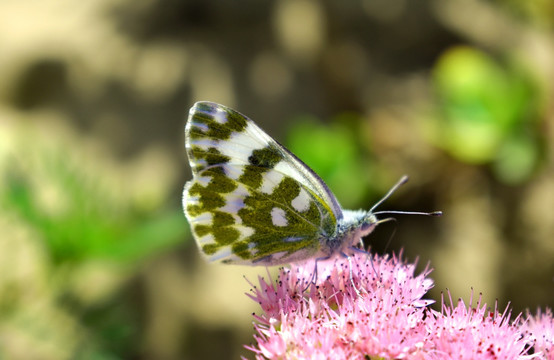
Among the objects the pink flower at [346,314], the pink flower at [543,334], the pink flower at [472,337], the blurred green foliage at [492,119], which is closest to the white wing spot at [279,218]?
the pink flower at [346,314]

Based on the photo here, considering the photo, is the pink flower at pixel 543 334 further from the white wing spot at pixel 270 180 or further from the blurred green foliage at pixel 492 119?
the blurred green foliage at pixel 492 119

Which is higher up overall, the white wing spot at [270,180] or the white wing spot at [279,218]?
the white wing spot at [270,180]

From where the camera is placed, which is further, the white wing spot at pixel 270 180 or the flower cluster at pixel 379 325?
the white wing spot at pixel 270 180

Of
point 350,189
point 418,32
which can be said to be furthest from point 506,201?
point 418,32

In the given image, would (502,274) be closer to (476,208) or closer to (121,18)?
(476,208)

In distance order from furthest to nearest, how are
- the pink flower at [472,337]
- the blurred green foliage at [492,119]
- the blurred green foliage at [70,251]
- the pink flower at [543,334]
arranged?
Answer: the blurred green foliage at [492,119], the blurred green foliage at [70,251], the pink flower at [543,334], the pink flower at [472,337]

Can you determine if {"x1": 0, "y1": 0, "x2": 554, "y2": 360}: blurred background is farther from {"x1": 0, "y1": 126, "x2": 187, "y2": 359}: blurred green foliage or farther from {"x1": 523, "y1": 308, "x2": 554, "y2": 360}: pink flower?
{"x1": 523, "y1": 308, "x2": 554, "y2": 360}: pink flower

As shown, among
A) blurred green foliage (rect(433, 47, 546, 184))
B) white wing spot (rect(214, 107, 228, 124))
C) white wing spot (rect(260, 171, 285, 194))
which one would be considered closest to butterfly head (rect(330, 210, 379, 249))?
white wing spot (rect(260, 171, 285, 194))

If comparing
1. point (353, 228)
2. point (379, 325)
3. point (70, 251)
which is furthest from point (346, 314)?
point (70, 251)
